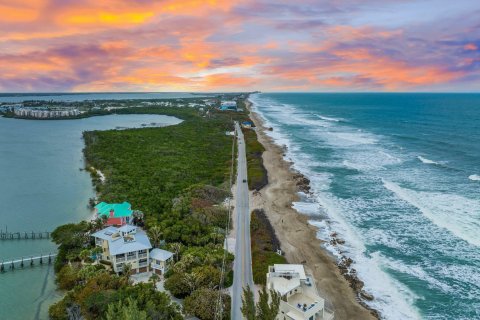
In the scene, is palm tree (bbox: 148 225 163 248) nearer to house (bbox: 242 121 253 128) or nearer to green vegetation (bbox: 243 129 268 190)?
green vegetation (bbox: 243 129 268 190)

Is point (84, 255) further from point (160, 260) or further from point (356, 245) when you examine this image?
point (356, 245)

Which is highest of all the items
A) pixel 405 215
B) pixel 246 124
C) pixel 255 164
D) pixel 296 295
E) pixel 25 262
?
pixel 246 124

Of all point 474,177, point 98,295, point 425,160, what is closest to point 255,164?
point 425,160

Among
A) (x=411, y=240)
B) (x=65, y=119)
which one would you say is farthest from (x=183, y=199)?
(x=65, y=119)

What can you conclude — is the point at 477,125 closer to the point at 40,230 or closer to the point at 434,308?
the point at 434,308

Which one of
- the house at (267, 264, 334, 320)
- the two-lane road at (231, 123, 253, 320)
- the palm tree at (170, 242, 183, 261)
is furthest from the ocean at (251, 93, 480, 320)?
the palm tree at (170, 242, 183, 261)

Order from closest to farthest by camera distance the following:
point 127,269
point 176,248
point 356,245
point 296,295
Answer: point 296,295
point 127,269
point 176,248
point 356,245

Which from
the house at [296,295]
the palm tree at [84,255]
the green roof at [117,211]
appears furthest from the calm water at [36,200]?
the house at [296,295]
